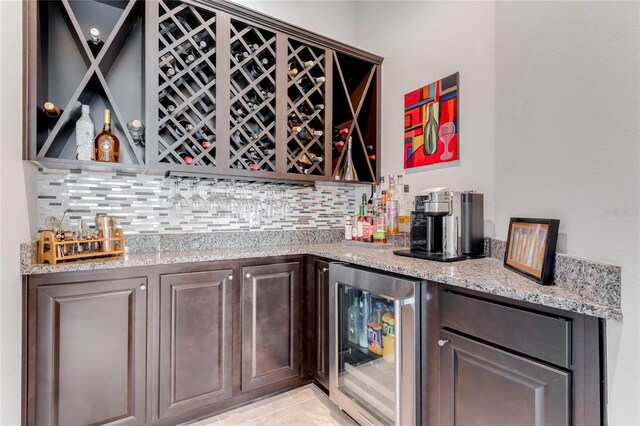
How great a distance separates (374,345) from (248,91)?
1803 mm

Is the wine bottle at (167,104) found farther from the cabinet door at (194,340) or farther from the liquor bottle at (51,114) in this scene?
the cabinet door at (194,340)

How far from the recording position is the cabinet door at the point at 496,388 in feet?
3.07

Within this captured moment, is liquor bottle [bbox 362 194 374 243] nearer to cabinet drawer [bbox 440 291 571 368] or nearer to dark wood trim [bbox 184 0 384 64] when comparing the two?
cabinet drawer [bbox 440 291 571 368]

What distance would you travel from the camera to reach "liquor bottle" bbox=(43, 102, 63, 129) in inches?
60.0

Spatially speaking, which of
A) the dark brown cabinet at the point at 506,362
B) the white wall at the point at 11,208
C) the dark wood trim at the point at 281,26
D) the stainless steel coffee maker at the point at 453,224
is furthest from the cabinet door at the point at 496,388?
the dark wood trim at the point at 281,26

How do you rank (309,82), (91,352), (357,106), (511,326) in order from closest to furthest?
(511,326) < (91,352) < (309,82) < (357,106)

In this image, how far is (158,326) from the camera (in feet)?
5.27

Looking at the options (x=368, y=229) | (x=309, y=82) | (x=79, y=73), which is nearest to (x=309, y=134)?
(x=309, y=82)

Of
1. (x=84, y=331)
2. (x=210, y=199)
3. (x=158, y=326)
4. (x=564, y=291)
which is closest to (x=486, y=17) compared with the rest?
(x=564, y=291)

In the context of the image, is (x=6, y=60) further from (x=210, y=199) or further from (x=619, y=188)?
(x=619, y=188)

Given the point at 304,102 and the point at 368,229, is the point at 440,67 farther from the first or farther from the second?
the point at 368,229

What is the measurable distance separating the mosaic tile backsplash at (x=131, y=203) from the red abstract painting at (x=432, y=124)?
98 cm

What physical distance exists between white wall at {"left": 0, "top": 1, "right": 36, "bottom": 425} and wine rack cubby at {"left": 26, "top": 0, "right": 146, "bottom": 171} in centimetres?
8

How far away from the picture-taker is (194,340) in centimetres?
170
